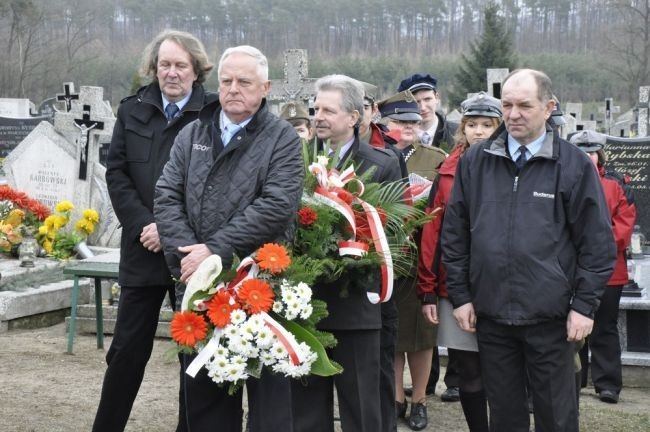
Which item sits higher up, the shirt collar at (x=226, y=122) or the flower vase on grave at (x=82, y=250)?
the shirt collar at (x=226, y=122)

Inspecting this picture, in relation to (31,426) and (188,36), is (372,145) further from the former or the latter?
(31,426)

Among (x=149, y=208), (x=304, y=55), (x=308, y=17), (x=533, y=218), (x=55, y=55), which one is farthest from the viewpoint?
(x=308, y=17)

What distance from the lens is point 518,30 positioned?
8550 centimetres

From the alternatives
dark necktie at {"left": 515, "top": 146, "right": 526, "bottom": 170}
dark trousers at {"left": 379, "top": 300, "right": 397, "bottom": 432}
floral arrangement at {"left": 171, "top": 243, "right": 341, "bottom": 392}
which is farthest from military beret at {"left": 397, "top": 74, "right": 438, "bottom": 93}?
floral arrangement at {"left": 171, "top": 243, "right": 341, "bottom": 392}

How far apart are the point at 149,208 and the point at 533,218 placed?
1847 millimetres

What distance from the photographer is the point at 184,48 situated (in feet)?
14.7

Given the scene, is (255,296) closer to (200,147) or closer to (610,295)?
(200,147)

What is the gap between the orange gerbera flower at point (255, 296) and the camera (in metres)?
3.47

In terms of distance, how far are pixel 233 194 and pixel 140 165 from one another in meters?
1.01

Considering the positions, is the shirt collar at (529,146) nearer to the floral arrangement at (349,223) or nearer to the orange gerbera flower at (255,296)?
the floral arrangement at (349,223)

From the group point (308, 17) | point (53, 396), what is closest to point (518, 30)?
point (308, 17)

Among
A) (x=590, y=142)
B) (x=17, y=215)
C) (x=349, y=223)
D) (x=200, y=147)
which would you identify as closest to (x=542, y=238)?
(x=349, y=223)

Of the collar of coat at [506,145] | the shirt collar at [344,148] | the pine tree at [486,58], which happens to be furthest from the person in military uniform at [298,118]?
the pine tree at [486,58]

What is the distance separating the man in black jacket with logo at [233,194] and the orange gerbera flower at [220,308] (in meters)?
0.15
